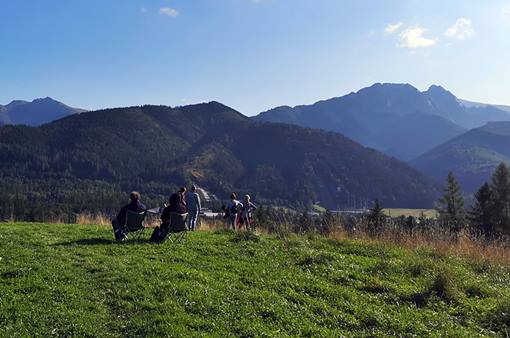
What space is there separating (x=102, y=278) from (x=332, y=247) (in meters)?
7.17

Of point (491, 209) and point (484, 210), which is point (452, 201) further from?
point (491, 209)

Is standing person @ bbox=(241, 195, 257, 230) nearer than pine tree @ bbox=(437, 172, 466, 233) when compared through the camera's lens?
Yes

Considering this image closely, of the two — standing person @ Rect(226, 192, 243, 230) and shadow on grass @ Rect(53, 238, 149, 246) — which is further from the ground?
standing person @ Rect(226, 192, 243, 230)

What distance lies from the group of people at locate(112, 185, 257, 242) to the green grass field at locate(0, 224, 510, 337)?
1.06m

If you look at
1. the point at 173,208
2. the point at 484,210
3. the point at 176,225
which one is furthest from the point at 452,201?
the point at 176,225

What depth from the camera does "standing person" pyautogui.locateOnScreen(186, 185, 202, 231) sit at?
18719mm

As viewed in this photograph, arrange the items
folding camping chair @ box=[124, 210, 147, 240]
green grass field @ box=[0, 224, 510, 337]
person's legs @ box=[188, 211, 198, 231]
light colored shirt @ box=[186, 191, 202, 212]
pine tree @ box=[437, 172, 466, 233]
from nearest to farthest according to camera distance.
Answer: green grass field @ box=[0, 224, 510, 337]
folding camping chair @ box=[124, 210, 147, 240]
person's legs @ box=[188, 211, 198, 231]
light colored shirt @ box=[186, 191, 202, 212]
pine tree @ box=[437, 172, 466, 233]

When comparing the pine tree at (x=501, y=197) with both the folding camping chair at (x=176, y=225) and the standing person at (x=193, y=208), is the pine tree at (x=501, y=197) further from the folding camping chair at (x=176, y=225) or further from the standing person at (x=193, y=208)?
the folding camping chair at (x=176, y=225)

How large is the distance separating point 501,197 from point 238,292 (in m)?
40.5

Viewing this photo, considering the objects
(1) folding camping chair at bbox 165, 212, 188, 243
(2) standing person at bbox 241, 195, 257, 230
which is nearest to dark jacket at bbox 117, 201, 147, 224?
(1) folding camping chair at bbox 165, 212, 188, 243

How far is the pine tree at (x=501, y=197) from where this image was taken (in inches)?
1521

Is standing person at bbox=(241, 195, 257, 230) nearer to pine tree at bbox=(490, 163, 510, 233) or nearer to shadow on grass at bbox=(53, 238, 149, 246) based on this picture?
shadow on grass at bbox=(53, 238, 149, 246)

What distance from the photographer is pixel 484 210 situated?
135ft

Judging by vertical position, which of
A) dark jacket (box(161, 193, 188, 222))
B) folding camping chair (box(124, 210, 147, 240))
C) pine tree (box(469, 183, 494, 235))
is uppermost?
dark jacket (box(161, 193, 188, 222))
